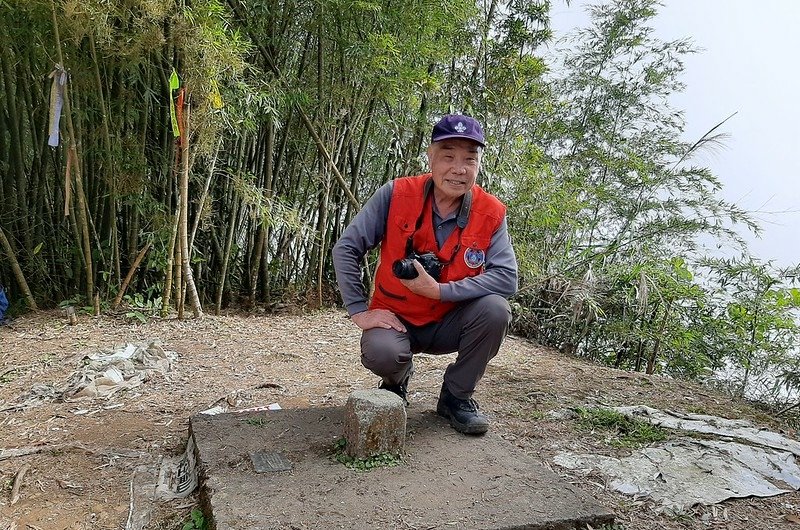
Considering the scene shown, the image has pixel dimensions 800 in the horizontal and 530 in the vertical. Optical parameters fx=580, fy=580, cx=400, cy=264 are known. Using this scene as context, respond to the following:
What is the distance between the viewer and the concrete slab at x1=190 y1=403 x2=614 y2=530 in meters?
1.63

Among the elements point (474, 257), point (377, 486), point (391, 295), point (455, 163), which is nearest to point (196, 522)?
point (377, 486)

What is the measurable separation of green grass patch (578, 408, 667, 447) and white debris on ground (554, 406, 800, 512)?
0.28 feet

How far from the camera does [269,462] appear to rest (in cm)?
193

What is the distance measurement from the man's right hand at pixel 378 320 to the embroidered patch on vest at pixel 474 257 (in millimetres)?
358

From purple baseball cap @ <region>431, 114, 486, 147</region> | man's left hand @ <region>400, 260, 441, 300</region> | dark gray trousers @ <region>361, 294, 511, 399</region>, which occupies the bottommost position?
dark gray trousers @ <region>361, 294, 511, 399</region>

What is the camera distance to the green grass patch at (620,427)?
8.20 ft

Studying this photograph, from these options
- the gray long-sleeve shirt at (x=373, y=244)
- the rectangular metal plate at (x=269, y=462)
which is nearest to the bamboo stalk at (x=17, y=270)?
the gray long-sleeve shirt at (x=373, y=244)

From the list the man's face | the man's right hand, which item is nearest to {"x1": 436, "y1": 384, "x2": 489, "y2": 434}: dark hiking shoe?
the man's right hand

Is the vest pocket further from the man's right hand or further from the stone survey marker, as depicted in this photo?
the stone survey marker

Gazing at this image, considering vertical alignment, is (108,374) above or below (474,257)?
below

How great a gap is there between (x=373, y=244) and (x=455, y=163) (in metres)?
0.46

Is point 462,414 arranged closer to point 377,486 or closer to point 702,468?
point 377,486

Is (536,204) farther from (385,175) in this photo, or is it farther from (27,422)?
(27,422)

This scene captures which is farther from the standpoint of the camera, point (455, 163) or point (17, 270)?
point (17, 270)
